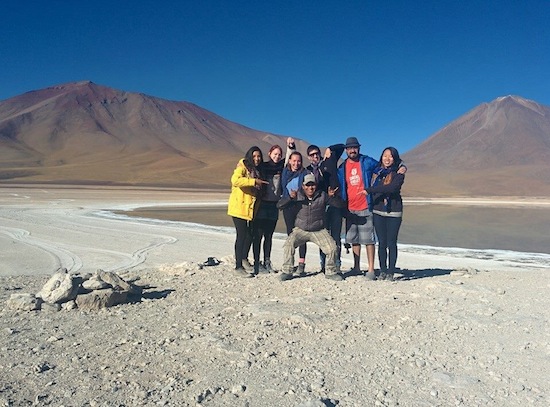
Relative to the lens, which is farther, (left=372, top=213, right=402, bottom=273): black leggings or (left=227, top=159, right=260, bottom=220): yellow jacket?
(left=372, top=213, right=402, bottom=273): black leggings

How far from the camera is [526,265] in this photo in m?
10.7

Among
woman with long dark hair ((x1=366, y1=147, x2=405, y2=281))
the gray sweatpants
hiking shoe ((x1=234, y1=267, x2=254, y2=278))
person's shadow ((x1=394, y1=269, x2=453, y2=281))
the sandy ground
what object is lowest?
the sandy ground

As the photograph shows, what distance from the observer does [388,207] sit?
21.1 feet

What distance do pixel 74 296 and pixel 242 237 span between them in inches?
88.2

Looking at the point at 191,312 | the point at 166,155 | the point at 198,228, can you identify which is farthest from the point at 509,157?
the point at 191,312

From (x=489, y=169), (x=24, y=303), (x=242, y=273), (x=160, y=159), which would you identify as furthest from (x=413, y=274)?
(x=489, y=169)

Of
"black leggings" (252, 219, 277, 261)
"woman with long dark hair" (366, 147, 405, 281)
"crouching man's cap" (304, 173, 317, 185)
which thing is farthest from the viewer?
"black leggings" (252, 219, 277, 261)

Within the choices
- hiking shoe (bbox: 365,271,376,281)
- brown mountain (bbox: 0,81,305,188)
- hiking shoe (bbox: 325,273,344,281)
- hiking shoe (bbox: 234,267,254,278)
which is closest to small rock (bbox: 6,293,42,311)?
hiking shoe (bbox: 234,267,254,278)

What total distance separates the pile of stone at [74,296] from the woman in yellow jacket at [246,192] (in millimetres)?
1677

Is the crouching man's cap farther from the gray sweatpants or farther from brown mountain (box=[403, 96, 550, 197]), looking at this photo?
brown mountain (box=[403, 96, 550, 197])

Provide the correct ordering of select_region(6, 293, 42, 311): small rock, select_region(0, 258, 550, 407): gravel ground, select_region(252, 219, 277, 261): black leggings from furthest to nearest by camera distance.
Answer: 1. select_region(252, 219, 277, 261): black leggings
2. select_region(6, 293, 42, 311): small rock
3. select_region(0, 258, 550, 407): gravel ground

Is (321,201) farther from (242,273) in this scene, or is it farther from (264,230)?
(242,273)

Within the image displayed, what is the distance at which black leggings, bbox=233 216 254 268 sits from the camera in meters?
6.47

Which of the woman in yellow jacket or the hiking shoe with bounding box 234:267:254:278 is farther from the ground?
the woman in yellow jacket
